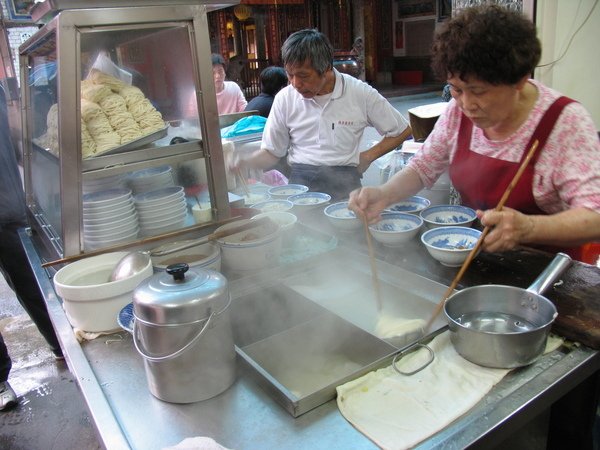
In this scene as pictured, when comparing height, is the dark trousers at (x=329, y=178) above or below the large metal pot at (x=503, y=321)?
below

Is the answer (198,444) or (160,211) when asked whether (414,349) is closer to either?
(198,444)

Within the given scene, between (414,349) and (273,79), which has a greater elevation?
(273,79)

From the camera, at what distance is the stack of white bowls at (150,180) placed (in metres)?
2.32

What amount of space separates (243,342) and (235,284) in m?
0.23

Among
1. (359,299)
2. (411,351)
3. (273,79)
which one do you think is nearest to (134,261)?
(359,299)

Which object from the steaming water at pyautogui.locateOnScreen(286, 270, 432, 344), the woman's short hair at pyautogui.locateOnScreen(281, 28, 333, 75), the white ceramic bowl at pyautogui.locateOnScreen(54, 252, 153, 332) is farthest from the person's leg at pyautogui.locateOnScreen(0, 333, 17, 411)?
the woman's short hair at pyautogui.locateOnScreen(281, 28, 333, 75)

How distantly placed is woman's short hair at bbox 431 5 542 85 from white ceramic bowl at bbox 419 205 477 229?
2.22ft

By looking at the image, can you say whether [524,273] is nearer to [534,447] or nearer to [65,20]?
[534,447]

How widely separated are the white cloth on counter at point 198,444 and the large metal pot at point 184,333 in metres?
0.20

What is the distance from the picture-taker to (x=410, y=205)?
2457mm

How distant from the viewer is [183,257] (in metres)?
1.89

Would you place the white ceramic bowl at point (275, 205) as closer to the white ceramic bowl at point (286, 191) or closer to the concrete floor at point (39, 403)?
the white ceramic bowl at point (286, 191)

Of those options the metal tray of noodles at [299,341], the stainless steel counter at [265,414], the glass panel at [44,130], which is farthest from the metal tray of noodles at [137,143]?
the stainless steel counter at [265,414]

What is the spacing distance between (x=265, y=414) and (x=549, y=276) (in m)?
0.96
